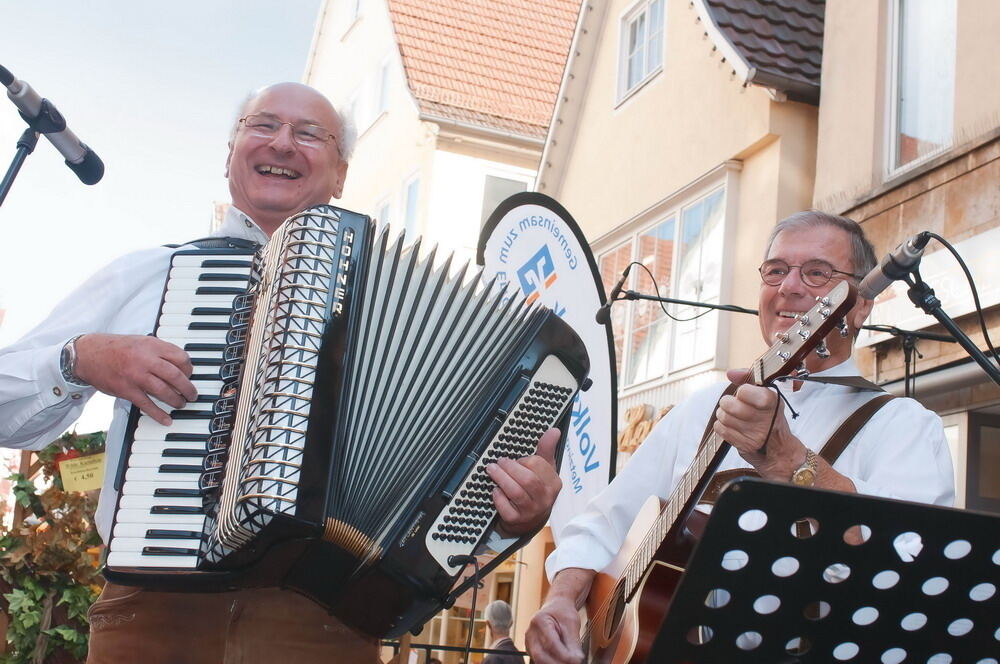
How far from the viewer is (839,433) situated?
250 centimetres

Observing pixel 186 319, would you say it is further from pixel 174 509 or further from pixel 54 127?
pixel 54 127

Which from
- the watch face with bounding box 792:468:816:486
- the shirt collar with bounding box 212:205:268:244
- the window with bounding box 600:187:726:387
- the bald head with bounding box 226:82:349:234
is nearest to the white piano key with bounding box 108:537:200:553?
the shirt collar with bounding box 212:205:268:244

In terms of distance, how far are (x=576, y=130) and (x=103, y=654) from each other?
31.3 ft

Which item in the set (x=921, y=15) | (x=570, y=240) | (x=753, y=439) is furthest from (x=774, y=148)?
(x=753, y=439)

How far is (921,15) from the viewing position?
6738mm

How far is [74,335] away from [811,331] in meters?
1.61

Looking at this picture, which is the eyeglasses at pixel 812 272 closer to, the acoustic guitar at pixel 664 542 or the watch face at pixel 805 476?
the acoustic guitar at pixel 664 542

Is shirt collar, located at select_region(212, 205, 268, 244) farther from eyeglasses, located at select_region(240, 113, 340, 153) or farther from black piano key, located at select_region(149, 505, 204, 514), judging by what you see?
black piano key, located at select_region(149, 505, 204, 514)

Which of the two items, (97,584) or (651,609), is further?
(97,584)

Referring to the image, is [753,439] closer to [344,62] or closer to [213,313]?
[213,313]

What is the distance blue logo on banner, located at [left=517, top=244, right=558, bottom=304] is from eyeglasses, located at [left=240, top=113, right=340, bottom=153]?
8.10 feet

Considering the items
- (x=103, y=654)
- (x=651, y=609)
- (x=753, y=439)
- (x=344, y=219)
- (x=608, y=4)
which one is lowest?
(x=103, y=654)

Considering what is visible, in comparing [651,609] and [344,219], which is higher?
[344,219]

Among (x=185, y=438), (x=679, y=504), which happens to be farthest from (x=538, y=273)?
(x=185, y=438)
